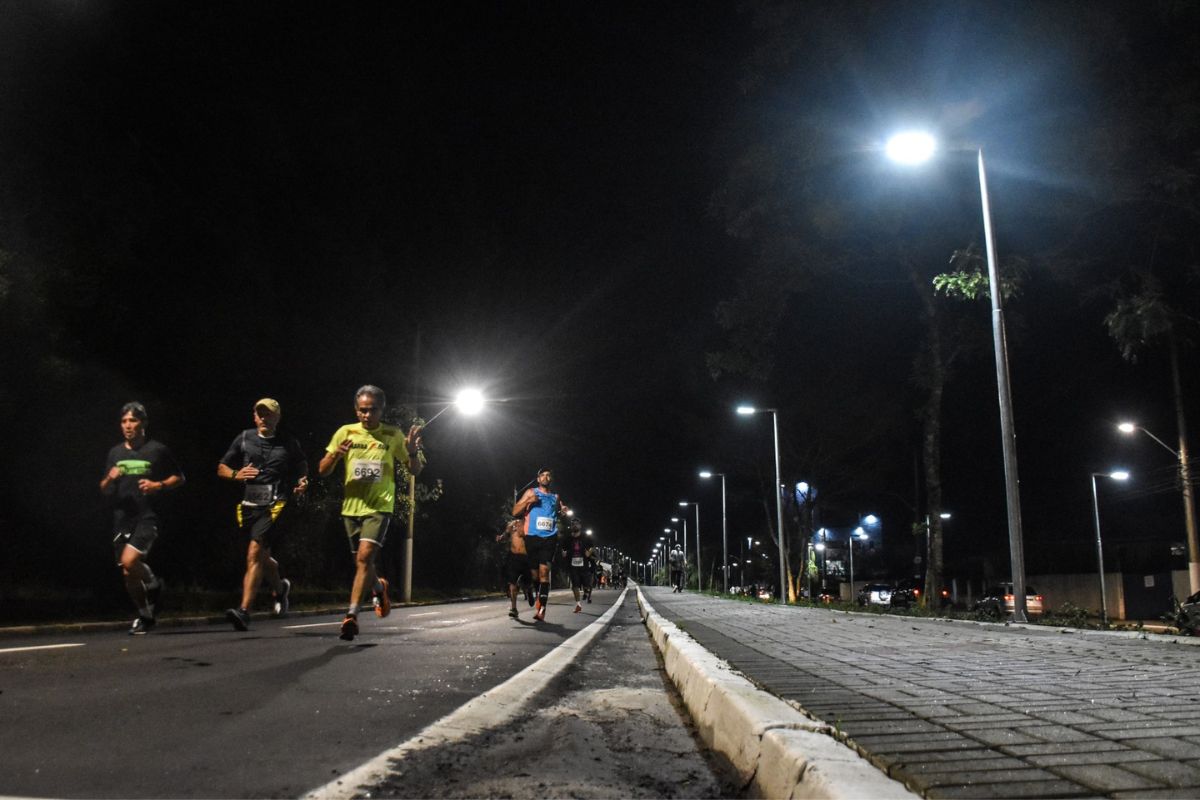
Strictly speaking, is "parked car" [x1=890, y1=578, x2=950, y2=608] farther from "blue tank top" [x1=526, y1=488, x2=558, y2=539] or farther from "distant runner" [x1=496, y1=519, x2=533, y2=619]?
"blue tank top" [x1=526, y1=488, x2=558, y2=539]

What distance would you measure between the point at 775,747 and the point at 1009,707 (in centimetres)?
173

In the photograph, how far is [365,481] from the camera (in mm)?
7273

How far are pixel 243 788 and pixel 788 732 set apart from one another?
1.75m

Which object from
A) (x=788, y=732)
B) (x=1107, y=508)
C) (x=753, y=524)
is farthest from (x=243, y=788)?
(x=753, y=524)

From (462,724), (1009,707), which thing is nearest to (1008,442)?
(1009,707)

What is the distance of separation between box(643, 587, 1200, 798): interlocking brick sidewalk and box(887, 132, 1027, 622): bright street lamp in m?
4.05

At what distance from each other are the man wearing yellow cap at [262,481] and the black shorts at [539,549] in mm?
4877

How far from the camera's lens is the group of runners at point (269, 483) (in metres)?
7.29

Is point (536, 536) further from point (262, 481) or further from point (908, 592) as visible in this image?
point (908, 592)

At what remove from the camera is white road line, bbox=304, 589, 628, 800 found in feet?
8.83

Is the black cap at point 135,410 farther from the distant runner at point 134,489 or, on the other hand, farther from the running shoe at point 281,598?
the running shoe at point 281,598

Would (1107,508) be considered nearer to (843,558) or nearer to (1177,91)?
(1177,91)

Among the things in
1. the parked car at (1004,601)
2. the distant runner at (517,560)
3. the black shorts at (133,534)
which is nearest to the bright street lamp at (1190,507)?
the parked car at (1004,601)

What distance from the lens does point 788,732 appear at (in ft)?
9.45
